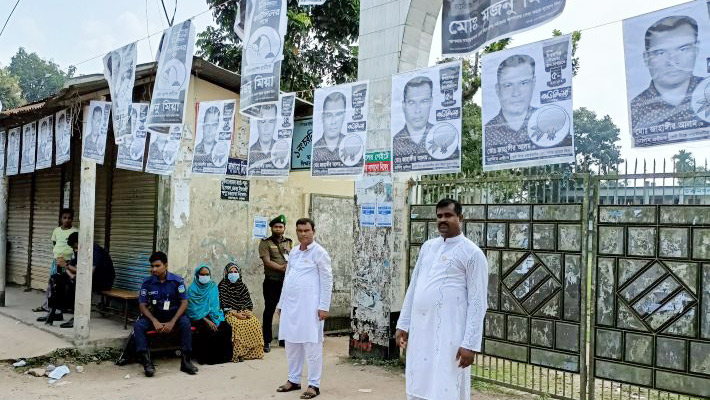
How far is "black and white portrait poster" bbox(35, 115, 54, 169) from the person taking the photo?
8.61 metres

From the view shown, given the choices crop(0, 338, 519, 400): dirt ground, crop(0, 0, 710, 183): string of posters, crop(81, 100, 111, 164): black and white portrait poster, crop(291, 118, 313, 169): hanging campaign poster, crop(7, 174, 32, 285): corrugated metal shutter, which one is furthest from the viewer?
crop(7, 174, 32, 285): corrugated metal shutter

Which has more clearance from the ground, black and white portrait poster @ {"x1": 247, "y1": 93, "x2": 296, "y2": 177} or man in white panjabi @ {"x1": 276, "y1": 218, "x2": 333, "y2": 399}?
black and white portrait poster @ {"x1": 247, "y1": 93, "x2": 296, "y2": 177}

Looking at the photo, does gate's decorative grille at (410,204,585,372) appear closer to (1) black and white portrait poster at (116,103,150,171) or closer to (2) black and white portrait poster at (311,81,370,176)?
(2) black and white portrait poster at (311,81,370,176)

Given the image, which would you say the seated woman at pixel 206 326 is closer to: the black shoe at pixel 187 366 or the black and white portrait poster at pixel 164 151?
the black shoe at pixel 187 366

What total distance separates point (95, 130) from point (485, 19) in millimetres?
4953

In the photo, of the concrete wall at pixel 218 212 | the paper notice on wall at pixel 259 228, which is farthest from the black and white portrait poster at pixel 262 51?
the paper notice on wall at pixel 259 228

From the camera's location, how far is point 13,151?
970 centimetres

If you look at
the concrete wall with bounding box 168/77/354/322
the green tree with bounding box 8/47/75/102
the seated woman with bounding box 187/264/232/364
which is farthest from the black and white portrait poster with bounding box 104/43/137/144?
the green tree with bounding box 8/47/75/102

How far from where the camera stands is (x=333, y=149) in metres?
6.16

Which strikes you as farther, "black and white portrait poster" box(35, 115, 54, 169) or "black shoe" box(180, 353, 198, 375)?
"black and white portrait poster" box(35, 115, 54, 169)

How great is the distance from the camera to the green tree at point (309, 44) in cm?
1315

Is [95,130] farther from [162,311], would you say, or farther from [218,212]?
[162,311]

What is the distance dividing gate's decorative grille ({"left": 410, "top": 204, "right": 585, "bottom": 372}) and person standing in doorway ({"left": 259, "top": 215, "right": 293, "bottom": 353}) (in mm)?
2738

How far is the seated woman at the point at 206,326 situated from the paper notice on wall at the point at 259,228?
1.50 m
